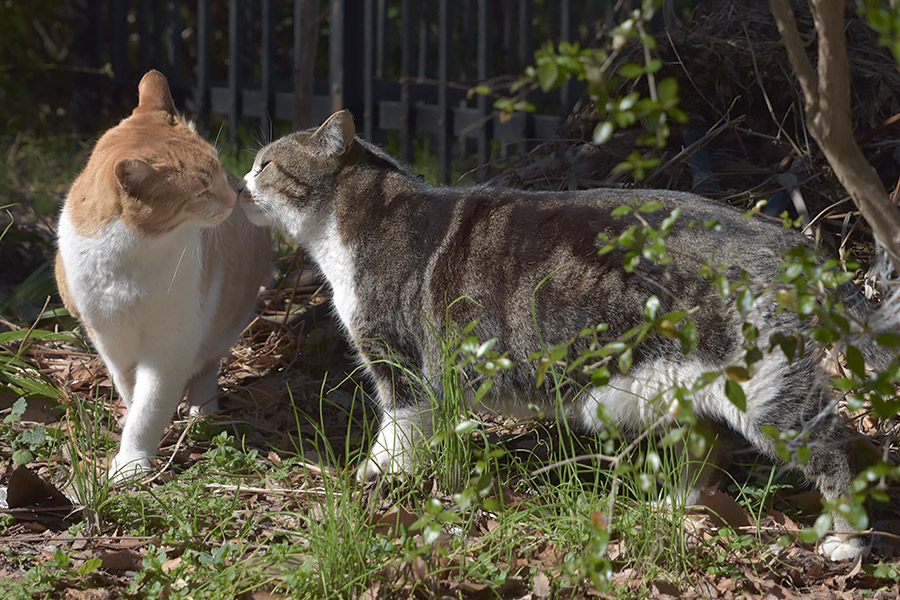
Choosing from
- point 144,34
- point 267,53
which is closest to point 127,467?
point 267,53

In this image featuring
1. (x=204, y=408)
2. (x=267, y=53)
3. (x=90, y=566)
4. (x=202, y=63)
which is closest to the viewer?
(x=90, y=566)

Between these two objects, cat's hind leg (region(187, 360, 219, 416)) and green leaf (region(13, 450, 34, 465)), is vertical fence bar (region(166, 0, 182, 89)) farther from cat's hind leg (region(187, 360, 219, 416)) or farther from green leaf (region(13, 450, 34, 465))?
green leaf (region(13, 450, 34, 465))

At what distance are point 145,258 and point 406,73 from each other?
3.53m

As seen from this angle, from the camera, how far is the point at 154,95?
10.6ft

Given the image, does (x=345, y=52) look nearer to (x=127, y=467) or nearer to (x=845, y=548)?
(x=127, y=467)

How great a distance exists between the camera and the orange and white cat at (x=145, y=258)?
2.72 m

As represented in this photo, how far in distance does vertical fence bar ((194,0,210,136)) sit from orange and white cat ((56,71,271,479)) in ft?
13.8

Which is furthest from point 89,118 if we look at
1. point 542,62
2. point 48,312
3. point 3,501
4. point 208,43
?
point 542,62

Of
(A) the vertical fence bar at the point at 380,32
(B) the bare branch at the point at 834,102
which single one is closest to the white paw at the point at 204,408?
(B) the bare branch at the point at 834,102

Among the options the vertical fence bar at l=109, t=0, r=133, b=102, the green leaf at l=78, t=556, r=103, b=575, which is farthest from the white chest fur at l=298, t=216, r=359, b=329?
the vertical fence bar at l=109, t=0, r=133, b=102

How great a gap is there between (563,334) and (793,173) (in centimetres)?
146

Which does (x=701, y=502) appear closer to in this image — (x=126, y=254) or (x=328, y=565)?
(x=328, y=565)

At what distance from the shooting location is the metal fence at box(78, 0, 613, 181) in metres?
5.64

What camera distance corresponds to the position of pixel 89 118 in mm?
7852
